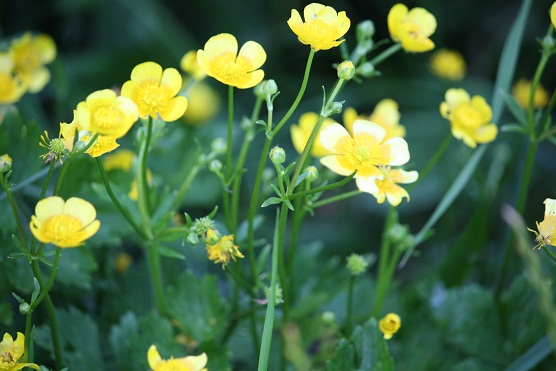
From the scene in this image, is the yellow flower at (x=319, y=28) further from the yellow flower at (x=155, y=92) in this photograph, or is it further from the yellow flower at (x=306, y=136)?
the yellow flower at (x=306, y=136)

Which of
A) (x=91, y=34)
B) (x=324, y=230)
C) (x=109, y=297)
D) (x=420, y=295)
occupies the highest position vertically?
(x=91, y=34)

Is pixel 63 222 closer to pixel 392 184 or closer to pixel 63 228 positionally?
pixel 63 228

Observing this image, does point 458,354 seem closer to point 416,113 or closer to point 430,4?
point 416,113

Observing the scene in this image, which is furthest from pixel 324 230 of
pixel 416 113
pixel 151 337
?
pixel 151 337

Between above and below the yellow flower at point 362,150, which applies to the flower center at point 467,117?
below

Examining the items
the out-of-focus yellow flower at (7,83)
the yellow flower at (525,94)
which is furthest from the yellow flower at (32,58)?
the yellow flower at (525,94)

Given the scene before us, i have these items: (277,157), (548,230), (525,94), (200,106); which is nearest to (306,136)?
(277,157)
